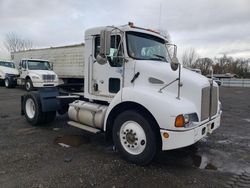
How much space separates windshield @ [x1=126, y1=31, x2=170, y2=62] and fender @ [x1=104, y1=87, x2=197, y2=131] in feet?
2.84

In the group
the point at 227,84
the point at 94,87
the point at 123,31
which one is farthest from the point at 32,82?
the point at 227,84

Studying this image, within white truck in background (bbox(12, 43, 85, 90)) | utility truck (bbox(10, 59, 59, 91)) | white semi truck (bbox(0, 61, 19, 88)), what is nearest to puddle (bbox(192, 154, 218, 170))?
white truck in background (bbox(12, 43, 85, 90))

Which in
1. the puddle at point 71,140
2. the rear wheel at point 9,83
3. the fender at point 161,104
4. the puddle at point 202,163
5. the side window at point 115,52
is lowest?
the puddle at point 202,163

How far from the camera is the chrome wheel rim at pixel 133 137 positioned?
4.21 metres

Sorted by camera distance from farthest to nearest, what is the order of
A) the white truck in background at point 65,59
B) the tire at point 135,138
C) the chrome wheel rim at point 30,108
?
the white truck in background at point 65,59 < the chrome wheel rim at point 30,108 < the tire at point 135,138

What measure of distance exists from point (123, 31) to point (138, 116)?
5.84 feet

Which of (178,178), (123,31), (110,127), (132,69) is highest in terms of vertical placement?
(123,31)

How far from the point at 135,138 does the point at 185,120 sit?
1.00 meters

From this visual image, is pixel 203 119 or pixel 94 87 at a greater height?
pixel 94 87

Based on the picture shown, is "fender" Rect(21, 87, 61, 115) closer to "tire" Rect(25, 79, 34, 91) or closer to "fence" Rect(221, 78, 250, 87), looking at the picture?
"tire" Rect(25, 79, 34, 91)

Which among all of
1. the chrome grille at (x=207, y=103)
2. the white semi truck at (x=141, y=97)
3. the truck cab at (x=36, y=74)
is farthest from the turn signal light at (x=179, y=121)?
the truck cab at (x=36, y=74)

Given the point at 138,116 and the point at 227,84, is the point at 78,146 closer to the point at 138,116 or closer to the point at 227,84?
the point at 138,116

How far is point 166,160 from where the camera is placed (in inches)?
180

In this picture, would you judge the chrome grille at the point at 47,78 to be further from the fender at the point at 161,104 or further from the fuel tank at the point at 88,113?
the fender at the point at 161,104
